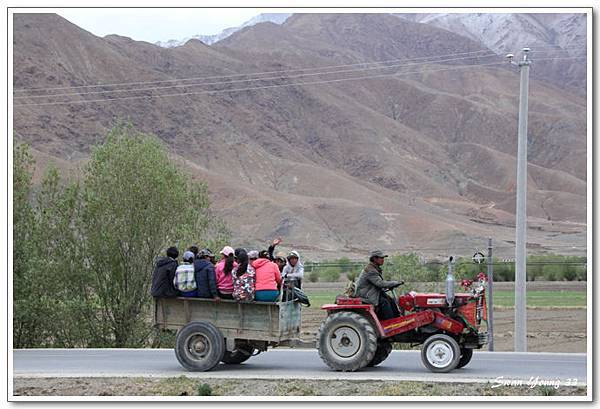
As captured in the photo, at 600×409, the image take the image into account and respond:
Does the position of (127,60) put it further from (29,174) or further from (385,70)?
(29,174)

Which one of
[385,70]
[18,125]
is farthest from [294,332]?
[385,70]

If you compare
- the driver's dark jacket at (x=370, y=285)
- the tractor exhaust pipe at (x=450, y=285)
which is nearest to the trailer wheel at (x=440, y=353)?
the tractor exhaust pipe at (x=450, y=285)

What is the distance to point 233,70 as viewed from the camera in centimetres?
14288

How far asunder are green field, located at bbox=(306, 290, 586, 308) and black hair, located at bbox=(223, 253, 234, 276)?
123ft

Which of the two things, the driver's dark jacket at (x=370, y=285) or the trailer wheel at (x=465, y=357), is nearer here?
the driver's dark jacket at (x=370, y=285)

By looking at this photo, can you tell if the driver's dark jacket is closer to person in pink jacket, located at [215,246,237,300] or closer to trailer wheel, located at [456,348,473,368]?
trailer wheel, located at [456,348,473,368]

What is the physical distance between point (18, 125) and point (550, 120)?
83398 millimetres

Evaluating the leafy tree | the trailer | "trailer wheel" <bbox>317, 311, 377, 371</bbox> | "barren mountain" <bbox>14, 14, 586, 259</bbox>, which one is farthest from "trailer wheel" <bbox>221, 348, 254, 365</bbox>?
"barren mountain" <bbox>14, 14, 586, 259</bbox>

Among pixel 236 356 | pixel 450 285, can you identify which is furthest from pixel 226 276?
pixel 450 285

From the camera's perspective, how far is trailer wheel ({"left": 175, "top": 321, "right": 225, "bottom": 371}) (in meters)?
15.5

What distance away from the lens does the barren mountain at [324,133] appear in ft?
344

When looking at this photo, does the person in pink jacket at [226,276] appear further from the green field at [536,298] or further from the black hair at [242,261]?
the green field at [536,298]

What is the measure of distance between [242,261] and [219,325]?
3.67 ft

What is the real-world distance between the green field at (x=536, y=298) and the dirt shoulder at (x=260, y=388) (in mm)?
38802
